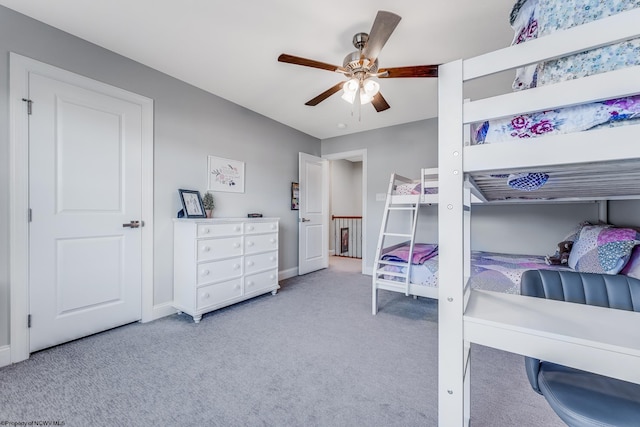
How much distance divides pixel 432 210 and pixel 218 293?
123 inches

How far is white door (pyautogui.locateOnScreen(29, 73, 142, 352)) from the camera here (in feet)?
6.21

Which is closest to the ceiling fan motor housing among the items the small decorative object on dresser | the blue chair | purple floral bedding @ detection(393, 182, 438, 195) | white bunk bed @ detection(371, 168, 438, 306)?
white bunk bed @ detection(371, 168, 438, 306)

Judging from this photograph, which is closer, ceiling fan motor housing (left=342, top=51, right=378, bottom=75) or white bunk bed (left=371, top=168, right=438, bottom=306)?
ceiling fan motor housing (left=342, top=51, right=378, bottom=75)

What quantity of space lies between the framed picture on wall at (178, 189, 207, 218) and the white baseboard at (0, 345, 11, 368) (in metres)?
1.49

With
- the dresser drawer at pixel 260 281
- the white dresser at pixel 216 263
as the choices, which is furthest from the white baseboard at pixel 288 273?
the white dresser at pixel 216 263

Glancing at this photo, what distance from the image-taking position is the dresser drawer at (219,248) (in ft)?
8.16

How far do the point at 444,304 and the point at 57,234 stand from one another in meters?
2.71

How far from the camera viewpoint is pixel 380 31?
63.3 inches

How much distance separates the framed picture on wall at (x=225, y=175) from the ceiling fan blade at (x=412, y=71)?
211 centimetres

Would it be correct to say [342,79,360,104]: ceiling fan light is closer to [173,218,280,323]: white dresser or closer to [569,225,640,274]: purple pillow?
[173,218,280,323]: white dresser

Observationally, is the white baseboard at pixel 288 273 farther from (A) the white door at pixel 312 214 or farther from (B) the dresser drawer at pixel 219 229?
(B) the dresser drawer at pixel 219 229

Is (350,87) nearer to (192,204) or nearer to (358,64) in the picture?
(358,64)

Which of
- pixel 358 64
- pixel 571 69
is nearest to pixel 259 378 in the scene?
pixel 571 69

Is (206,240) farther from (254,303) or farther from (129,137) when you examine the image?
(129,137)
